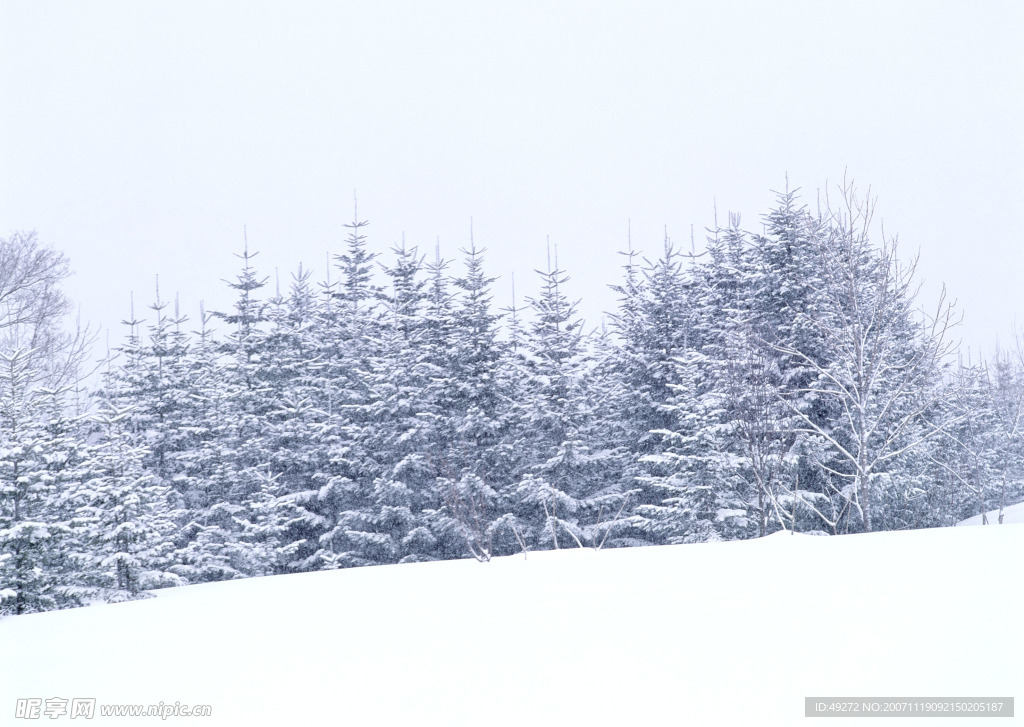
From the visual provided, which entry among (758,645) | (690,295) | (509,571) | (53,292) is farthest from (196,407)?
(758,645)

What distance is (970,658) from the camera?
2.55m

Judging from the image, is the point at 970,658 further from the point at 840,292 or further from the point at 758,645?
the point at 840,292

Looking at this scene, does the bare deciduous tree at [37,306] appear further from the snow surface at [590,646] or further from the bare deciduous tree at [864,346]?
the bare deciduous tree at [864,346]

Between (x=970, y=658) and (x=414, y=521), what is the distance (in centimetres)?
1849

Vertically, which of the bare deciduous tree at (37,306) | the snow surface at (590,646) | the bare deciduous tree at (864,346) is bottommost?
the snow surface at (590,646)

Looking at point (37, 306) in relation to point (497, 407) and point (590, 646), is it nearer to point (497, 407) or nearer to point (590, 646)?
point (497, 407)

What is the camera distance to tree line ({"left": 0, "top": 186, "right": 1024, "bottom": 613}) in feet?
55.3

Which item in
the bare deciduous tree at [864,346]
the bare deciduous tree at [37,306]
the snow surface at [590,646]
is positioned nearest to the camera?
the snow surface at [590,646]

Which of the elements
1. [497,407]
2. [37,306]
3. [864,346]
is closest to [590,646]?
[864,346]

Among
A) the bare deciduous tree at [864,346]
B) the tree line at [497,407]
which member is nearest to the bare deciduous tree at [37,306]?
the tree line at [497,407]

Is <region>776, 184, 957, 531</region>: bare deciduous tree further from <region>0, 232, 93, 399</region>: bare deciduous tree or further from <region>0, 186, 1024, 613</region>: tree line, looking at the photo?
<region>0, 232, 93, 399</region>: bare deciduous tree

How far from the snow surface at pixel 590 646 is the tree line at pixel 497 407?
10.5m

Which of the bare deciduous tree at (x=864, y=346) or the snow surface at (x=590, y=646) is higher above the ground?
the bare deciduous tree at (x=864, y=346)

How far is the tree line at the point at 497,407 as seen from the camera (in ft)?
55.3
